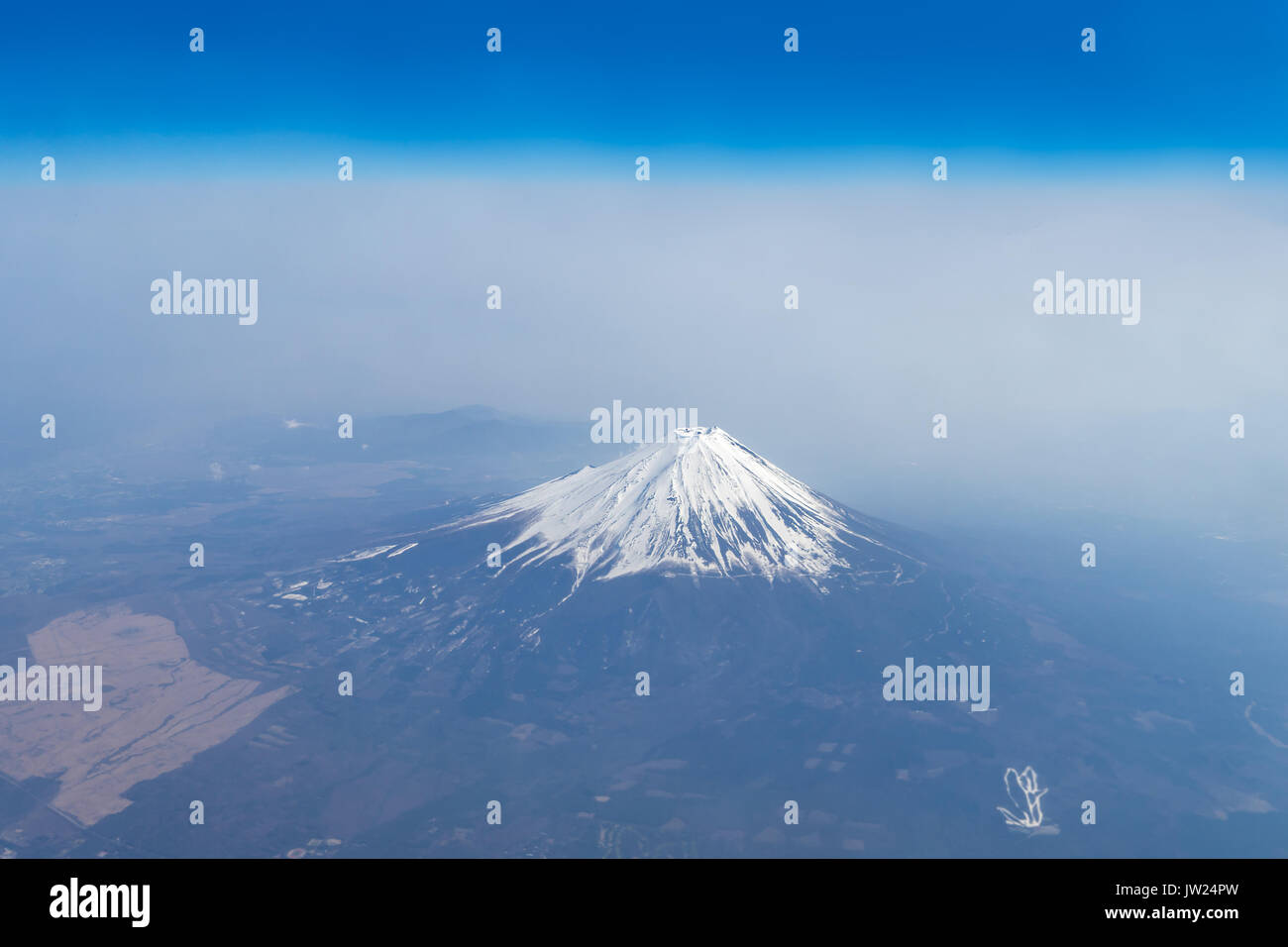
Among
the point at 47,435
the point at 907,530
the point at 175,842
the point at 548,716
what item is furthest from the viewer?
the point at 47,435

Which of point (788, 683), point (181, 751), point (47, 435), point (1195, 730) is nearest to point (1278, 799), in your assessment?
point (1195, 730)

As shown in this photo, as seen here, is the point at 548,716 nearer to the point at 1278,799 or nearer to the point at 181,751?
the point at 181,751

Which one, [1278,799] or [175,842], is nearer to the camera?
[175,842]
